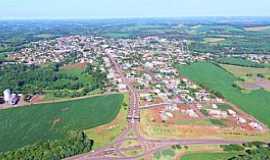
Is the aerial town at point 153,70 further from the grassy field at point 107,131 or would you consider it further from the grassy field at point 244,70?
the grassy field at point 244,70

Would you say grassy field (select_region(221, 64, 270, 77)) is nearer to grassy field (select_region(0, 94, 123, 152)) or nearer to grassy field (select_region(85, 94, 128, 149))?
grassy field (select_region(0, 94, 123, 152))

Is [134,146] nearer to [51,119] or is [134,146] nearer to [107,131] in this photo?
[107,131]

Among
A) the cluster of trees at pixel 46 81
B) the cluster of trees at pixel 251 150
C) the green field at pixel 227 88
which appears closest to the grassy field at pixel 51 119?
the cluster of trees at pixel 46 81

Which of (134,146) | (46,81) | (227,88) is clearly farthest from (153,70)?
(134,146)

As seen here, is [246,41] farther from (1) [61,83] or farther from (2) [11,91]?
(2) [11,91]

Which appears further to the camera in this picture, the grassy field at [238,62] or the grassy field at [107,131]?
the grassy field at [238,62]

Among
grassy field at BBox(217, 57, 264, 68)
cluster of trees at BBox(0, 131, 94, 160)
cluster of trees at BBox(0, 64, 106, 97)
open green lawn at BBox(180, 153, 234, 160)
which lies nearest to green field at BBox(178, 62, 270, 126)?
grassy field at BBox(217, 57, 264, 68)
